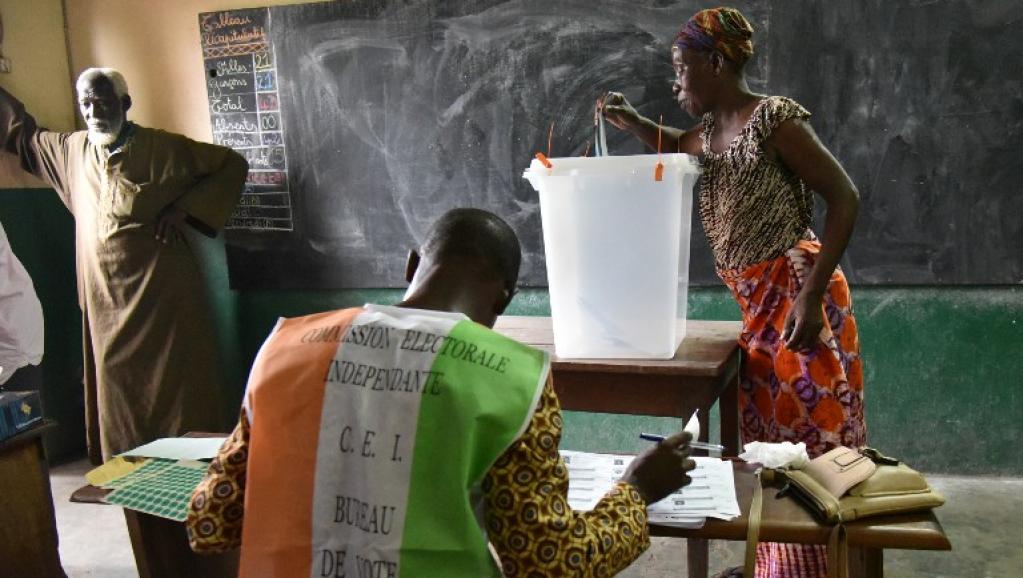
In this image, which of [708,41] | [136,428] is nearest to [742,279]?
[708,41]

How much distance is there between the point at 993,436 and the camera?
317 centimetres

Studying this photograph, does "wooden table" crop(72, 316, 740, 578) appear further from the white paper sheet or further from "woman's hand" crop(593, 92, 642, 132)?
"woman's hand" crop(593, 92, 642, 132)

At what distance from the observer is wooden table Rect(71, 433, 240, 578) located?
1608mm

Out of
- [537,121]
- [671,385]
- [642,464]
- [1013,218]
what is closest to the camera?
[642,464]

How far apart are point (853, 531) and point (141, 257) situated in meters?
3.20

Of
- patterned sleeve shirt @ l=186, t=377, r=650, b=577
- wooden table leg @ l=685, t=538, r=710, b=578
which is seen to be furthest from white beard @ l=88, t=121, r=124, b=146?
patterned sleeve shirt @ l=186, t=377, r=650, b=577

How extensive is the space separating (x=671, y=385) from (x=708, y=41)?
0.85 m

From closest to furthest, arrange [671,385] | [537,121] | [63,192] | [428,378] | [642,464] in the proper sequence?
[428,378], [642,464], [671,385], [537,121], [63,192]

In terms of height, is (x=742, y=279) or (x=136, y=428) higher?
(x=742, y=279)

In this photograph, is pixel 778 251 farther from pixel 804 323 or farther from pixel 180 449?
pixel 180 449

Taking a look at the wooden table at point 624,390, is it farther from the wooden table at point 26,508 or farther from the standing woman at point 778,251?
the wooden table at point 26,508

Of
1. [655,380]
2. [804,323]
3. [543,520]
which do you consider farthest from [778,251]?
[543,520]

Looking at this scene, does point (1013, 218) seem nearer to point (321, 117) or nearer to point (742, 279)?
point (742, 279)

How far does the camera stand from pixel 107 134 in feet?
11.3
